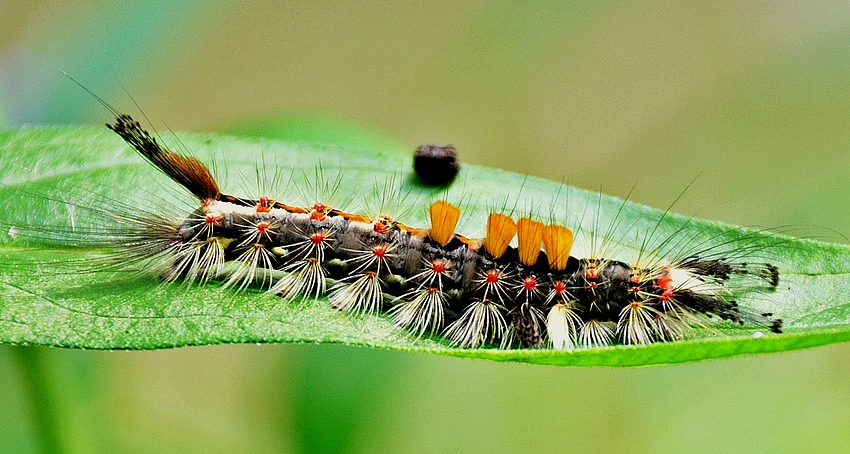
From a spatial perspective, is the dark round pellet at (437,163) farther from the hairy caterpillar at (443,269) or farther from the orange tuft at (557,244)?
the orange tuft at (557,244)

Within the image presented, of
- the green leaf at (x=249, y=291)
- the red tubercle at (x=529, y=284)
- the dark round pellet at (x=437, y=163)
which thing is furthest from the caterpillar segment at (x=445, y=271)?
the dark round pellet at (x=437, y=163)

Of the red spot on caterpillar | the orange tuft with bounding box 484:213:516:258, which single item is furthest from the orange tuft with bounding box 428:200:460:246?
the red spot on caterpillar

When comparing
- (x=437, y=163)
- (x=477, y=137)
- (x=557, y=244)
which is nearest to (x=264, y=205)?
(x=437, y=163)

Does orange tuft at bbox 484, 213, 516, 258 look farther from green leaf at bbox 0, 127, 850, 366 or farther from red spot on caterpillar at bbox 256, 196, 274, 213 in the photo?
red spot on caterpillar at bbox 256, 196, 274, 213

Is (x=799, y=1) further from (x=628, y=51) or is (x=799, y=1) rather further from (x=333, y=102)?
(x=333, y=102)

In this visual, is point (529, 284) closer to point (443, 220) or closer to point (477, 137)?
point (443, 220)

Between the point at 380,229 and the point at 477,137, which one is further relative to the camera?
the point at 477,137

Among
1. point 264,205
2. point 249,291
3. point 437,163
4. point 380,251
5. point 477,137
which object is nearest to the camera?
point 249,291
